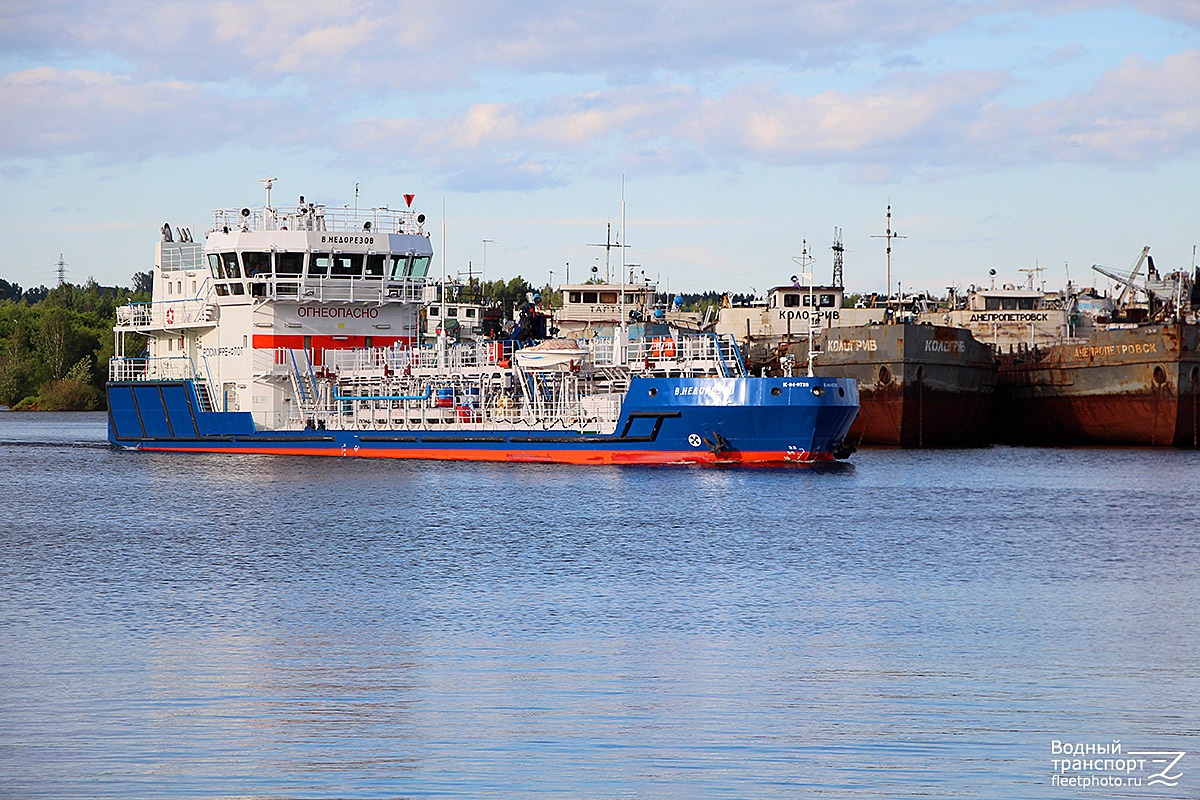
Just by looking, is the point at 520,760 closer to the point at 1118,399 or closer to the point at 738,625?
the point at 738,625

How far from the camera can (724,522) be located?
3588 cm

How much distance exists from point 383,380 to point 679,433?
12431mm

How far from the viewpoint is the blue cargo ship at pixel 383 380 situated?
47656 millimetres

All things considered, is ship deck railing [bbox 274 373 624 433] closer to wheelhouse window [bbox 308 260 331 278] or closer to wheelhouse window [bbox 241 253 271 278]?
wheelhouse window [bbox 308 260 331 278]

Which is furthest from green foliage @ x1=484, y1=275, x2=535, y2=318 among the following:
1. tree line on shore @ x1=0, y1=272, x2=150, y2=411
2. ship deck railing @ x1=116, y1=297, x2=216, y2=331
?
ship deck railing @ x1=116, y1=297, x2=216, y2=331

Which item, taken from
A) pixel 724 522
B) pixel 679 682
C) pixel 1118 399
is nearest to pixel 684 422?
pixel 724 522

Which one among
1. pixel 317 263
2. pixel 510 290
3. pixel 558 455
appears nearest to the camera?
pixel 558 455

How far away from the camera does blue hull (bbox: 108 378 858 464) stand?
46781 mm

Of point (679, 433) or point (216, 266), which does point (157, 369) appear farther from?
point (679, 433)

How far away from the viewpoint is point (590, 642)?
2098 cm

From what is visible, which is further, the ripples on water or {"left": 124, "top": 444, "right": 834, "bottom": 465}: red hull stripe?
{"left": 124, "top": 444, "right": 834, "bottom": 465}: red hull stripe

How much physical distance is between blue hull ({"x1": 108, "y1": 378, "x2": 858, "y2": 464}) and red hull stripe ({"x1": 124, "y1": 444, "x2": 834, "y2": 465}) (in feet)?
0.10

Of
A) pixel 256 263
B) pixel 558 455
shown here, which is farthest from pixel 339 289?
pixel 558 455

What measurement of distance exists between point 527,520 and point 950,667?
18.2 meters
